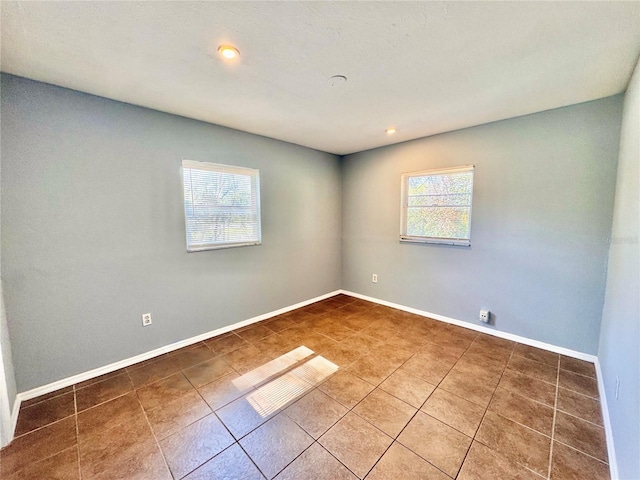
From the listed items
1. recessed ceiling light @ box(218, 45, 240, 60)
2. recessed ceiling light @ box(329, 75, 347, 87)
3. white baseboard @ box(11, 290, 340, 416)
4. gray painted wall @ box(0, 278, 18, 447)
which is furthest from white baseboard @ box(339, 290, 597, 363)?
gray painted wall @ box(0, 278, 18, 447)

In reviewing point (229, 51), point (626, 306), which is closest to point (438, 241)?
point (626, 306)

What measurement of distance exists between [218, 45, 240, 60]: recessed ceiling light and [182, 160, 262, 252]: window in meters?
1.36

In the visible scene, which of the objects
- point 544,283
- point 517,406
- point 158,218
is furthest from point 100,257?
point 544,283

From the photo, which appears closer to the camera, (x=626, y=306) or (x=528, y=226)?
(x=626, y=306)

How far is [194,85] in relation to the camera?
6.47ft

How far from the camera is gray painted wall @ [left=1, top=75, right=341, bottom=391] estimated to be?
1885 millimetres

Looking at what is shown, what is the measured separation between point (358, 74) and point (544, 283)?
269 centimetres

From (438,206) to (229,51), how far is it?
2.81m

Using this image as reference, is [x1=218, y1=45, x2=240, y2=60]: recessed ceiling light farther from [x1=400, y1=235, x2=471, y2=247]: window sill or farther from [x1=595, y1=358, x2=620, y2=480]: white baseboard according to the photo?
[x1=595, y1=358, x2=620, y2=480]: white baseboard

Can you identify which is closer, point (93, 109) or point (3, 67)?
point (3, 67)

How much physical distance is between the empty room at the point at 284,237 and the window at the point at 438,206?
0.09 ft

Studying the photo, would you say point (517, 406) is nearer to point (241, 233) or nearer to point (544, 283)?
point (544, 283)

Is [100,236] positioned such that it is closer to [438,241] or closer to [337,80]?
[337,80]

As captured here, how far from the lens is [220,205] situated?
2945mm
